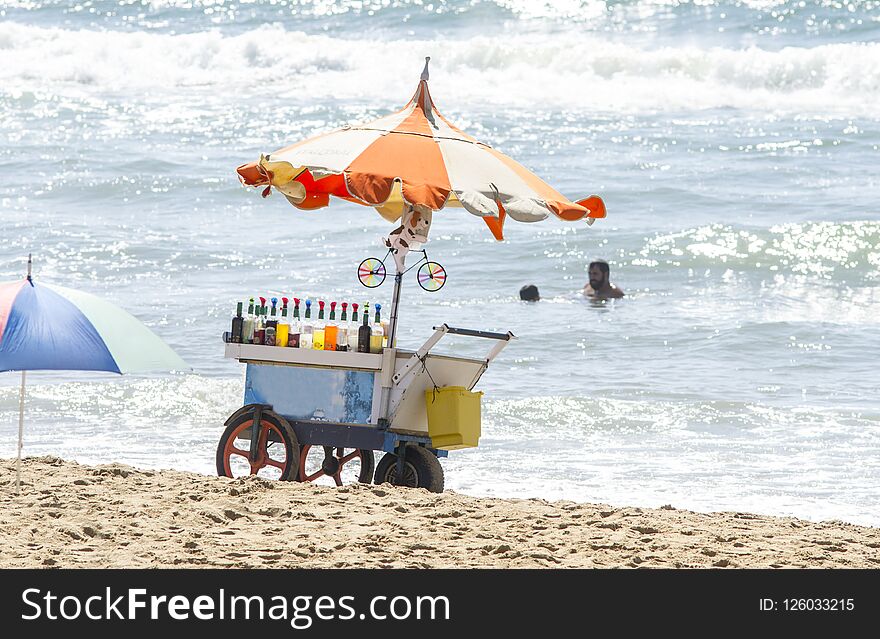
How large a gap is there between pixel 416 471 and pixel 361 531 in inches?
48.8

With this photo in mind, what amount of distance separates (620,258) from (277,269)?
13.9 feet

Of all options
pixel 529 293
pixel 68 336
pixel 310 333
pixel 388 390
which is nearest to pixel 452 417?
pixel 388 390

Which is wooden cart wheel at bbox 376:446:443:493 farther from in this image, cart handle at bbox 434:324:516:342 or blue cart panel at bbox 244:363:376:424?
cart handle at bbox 434:324:516:342

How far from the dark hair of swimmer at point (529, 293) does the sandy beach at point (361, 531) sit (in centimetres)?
779

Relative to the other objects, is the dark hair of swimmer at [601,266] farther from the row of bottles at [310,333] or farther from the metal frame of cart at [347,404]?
the row of bottles at [310,333]

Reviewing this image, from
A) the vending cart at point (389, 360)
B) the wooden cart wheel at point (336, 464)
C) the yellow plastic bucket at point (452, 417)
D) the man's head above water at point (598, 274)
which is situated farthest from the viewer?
the man's head above water at point (598, 274)

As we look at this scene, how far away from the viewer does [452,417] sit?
269 inches

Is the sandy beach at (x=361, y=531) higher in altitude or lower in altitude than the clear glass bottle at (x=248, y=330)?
lower

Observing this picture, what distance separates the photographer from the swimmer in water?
14781 mm

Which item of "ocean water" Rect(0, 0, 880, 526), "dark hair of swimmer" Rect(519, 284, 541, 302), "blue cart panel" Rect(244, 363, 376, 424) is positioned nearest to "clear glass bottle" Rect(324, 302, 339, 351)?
"blue cart panel" Rect(244, 363, 376, 424)

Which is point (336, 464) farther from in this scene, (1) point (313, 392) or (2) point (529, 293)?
(2) point (529, 293)

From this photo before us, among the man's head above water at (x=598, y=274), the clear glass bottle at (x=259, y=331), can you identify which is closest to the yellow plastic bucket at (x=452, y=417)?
the clear glass bottle at (x=259, y=331)

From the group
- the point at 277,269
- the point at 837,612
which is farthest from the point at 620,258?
the point at 837,612

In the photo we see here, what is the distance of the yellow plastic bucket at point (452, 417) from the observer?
6.84 m
